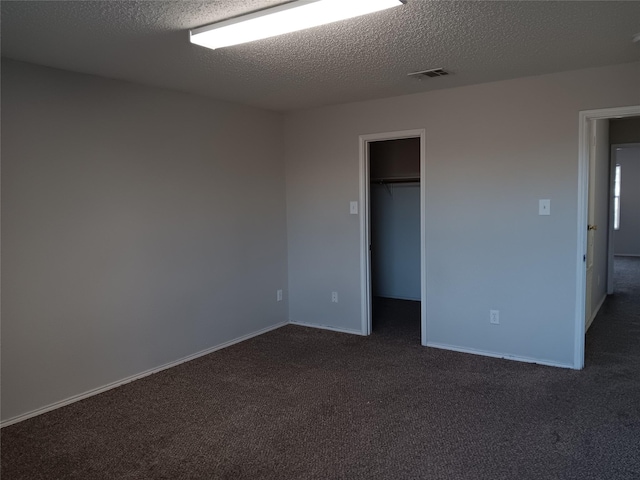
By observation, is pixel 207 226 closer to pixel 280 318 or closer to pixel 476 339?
pixel 280 318

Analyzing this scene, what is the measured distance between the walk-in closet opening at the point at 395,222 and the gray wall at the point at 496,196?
157 centimetres

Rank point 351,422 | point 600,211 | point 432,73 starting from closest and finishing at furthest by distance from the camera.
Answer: point 351,422 → point 432,73 → point 600,211

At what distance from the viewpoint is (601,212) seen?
19.4ft

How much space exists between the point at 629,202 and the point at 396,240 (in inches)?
258

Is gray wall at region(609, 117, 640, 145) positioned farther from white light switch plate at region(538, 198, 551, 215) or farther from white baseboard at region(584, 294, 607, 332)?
white light switch plate at region(538, 198, 551, 215)

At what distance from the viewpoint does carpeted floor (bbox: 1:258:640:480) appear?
2.50 metres

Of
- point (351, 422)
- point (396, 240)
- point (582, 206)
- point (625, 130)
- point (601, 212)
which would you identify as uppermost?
point (625, 130)

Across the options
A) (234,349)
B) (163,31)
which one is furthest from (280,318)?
(163,31)

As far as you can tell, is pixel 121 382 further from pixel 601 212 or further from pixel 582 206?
pixel 601 212

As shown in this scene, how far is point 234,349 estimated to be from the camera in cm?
444

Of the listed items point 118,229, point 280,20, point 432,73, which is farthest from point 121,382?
point 432,73

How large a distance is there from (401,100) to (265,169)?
1.52 metres

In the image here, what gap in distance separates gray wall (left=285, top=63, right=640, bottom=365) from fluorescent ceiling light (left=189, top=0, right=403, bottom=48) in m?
2.06

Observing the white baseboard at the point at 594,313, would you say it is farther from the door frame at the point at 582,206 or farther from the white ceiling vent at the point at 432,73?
the white ceiling vent at the point at 432,73
